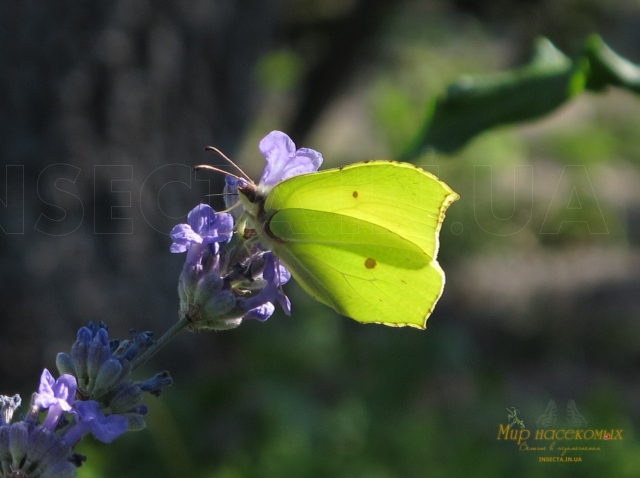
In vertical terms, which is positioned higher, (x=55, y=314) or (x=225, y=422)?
(x=55, y=314)

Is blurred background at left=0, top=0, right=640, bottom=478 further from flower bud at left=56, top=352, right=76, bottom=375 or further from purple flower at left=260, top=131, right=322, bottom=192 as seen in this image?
flower bud at left=56, top=352, right=76, bottom=375

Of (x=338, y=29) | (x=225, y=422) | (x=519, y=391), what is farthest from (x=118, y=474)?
(x=338, y=29)

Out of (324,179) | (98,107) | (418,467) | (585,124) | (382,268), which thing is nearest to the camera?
(324,179)

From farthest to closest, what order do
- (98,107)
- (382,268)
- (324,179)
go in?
(98,107) < (382,268) < (324,179)

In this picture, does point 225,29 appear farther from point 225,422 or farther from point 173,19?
point 225,422

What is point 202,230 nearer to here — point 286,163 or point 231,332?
point 286,163

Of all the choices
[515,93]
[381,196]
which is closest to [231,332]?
[515,93]

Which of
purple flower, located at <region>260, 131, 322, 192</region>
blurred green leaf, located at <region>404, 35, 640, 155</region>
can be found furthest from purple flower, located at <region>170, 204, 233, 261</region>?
blurred green leaf, located at <region>404, 35, 640, 155</region>

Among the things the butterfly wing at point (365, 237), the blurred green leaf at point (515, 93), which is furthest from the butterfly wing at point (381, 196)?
the blurred green leaf at point (515, 93)
